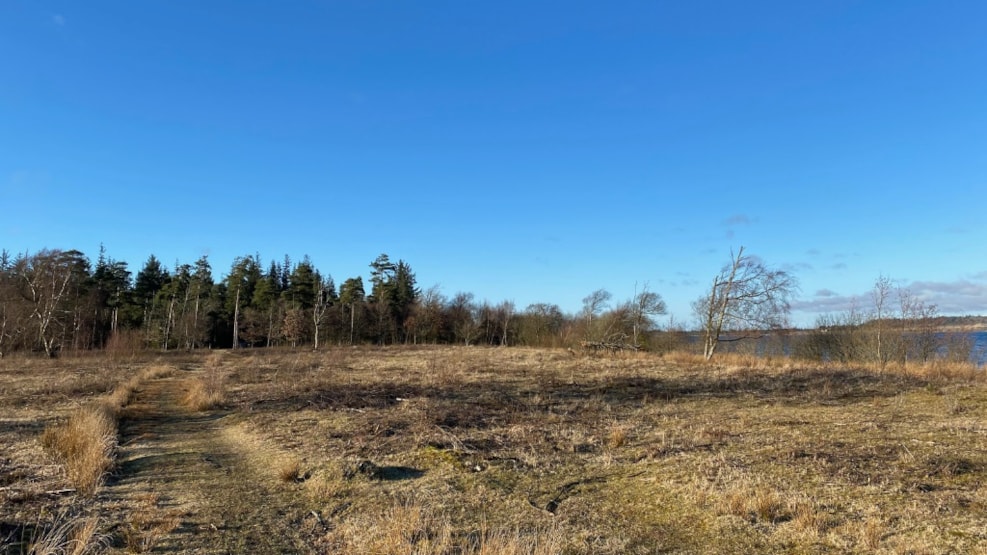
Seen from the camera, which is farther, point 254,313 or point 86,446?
point 254,313

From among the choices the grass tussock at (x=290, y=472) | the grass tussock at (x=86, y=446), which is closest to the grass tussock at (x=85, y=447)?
the grass tussock at (x=86, y=446)

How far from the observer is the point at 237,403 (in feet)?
52.4

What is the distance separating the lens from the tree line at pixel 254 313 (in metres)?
45.0

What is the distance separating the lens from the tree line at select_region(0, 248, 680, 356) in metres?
45.0

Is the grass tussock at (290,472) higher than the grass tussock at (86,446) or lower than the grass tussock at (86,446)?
lower

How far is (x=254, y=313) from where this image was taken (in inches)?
2468

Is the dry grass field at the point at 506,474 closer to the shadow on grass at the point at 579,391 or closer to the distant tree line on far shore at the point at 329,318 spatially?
the shadow on grass at the point at 579,391

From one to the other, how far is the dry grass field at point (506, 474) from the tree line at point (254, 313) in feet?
102

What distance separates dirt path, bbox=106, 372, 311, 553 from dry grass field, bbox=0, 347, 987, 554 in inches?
1.4

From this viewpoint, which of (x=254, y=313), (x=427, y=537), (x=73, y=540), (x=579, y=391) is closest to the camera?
(x=73, y=540)

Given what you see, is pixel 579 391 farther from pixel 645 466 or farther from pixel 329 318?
pixel 329 318

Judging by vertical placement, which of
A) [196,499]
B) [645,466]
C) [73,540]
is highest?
[73,540]

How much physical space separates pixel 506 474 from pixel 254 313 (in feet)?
201

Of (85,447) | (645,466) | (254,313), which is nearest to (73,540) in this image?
(85,447)
